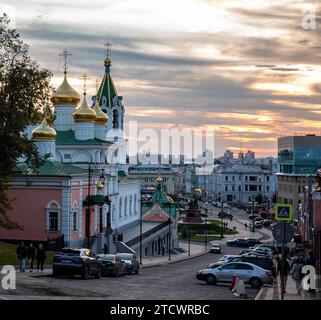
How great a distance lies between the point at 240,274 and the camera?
28828mm

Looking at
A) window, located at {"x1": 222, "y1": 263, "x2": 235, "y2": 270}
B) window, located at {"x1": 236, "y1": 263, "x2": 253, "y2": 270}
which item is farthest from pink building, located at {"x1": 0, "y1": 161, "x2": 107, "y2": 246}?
window, located at {"x1": 236, "y1": 263, "x2": 253, "y2": 270}

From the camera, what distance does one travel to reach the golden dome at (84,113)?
63.5 m

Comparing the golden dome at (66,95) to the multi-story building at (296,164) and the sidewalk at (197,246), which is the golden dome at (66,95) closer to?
the sidewalk at (197,246)

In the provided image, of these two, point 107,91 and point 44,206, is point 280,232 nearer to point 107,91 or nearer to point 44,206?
point 44,206

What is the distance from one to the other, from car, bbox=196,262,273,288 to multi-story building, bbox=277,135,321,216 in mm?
74446

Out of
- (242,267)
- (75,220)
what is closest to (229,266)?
(242,267)

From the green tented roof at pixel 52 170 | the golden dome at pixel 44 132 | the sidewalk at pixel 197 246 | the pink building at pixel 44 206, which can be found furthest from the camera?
the sidewalk at pixel 197 246

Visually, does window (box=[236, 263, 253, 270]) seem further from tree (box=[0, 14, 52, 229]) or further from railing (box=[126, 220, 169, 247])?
railing (box=[126, 220, 169, 247])

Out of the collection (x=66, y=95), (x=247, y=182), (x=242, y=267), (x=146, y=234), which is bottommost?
(x=146, y=234)

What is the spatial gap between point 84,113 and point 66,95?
11.3 feet

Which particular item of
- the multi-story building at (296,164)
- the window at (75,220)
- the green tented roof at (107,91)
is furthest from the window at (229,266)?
the multi-story building at (296,164)

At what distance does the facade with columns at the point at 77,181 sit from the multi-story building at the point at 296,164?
32.7m
